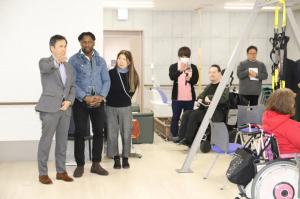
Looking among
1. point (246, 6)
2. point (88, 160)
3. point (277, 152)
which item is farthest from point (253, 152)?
point (246, 6)

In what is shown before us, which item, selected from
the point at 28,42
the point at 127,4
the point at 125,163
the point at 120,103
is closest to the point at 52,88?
the point at 120,103

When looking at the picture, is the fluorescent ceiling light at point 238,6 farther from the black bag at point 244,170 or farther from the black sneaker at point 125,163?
the black bag at point 244,170

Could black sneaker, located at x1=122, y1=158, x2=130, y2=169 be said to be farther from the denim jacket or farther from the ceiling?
the ceiling

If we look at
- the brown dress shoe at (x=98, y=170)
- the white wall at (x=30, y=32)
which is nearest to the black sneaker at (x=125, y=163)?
the brown dress shoe at (x=98, y=170)

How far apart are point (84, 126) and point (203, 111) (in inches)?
80.1

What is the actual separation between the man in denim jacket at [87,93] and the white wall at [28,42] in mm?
773

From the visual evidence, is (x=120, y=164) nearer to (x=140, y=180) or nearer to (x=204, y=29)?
(x=140, y=180)

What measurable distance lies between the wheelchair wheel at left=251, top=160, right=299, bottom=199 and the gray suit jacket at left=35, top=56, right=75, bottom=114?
7.46 feet

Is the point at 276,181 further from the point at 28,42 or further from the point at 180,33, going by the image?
the point at 180,33

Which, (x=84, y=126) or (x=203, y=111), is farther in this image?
(x=203, y=111)

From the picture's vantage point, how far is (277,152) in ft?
12.8

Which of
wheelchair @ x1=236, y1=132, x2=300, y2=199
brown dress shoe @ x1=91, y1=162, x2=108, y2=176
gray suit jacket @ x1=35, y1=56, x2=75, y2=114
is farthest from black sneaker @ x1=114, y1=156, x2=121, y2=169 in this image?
wheelchair @ x1=236, y1=132, x2=300, y2=199

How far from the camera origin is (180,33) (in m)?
10.7

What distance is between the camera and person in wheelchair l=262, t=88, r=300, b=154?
3.91 metres
